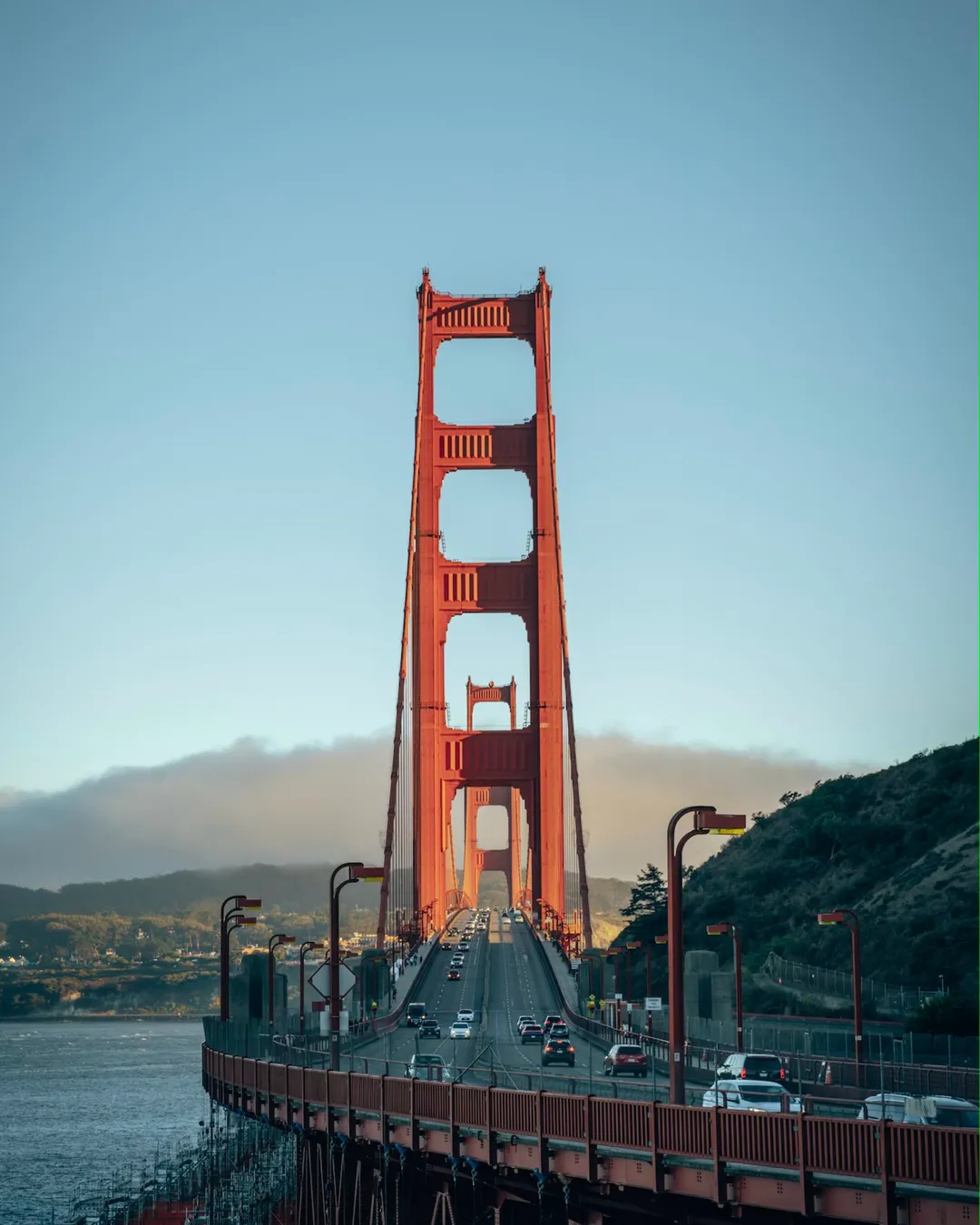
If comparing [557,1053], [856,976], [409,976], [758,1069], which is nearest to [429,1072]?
[758,1069]

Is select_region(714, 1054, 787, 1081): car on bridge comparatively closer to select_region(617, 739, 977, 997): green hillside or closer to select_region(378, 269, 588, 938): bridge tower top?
select_region(617, 739, 977, 997): green hillside

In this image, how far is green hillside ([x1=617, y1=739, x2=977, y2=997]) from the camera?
279ft

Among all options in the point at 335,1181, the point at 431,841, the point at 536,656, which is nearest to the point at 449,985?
the point at 431,841

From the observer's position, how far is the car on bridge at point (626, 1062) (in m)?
44.3

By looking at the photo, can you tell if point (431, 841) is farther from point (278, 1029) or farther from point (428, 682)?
point (278, 1029)

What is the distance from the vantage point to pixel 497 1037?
62.3m

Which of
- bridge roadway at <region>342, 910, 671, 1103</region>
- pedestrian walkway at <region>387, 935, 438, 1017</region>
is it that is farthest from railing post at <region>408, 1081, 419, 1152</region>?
pedestrian walkway at <region>387, 935, 438, 1017</region>

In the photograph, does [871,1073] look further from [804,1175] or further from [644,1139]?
[804,1175]

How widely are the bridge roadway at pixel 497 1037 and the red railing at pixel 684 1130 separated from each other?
2.19 ft

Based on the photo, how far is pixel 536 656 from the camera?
332 ft

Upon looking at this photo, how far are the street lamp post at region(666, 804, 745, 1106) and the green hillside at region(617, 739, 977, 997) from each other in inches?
1612

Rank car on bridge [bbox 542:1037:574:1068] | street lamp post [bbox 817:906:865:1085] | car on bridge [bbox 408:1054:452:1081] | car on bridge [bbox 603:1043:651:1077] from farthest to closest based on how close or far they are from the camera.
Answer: car on bridge [bbox 542:1037:574:1068]
car on bridge [bbox 603:1043:651:1077]
street lamp post [bbox 817:906:865:1085]
car on bridge [bbox 408:1054:452:1081]

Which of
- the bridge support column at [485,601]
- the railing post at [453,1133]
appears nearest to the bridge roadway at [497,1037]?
the railing post at [453,1133]

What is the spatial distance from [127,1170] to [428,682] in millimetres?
30029
